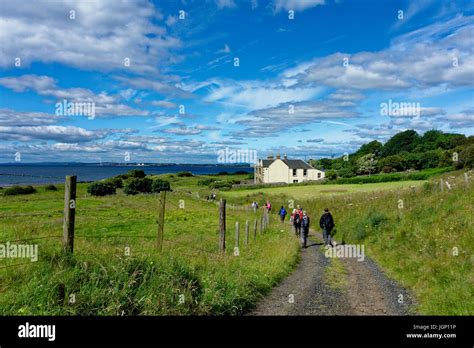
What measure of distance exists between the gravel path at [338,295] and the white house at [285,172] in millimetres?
84831

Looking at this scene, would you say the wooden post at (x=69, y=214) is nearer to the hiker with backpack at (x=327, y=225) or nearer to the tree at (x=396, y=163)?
the hiker with backpack at (x=327, y=225)

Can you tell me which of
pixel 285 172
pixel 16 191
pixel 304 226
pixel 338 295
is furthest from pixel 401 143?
pixel 338 295

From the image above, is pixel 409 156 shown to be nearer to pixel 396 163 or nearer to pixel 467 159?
pixel 396 163

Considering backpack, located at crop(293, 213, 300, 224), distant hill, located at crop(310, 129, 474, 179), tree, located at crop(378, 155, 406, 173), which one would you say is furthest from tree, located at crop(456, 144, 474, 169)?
backpack, located at crop(293, 213, 300, 224)

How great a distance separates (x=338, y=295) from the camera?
10.9m

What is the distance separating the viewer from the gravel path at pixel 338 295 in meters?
9.33

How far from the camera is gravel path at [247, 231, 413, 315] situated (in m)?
9.33

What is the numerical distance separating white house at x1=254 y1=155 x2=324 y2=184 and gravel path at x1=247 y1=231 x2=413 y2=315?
84831 millimetres
